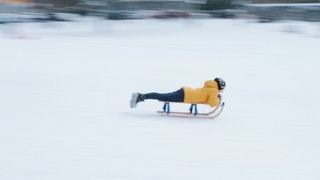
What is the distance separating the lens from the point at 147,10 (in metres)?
16.6

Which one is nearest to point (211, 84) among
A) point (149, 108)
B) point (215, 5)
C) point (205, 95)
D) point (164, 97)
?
point (205, 95)

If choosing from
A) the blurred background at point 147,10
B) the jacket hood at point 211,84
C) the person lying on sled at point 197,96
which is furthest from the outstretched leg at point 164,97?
the blurred background at point 147,10

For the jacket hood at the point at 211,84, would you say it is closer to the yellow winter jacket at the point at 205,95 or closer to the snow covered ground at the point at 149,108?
the yellow winter jacket at the point at 205,95

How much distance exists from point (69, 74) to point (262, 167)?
4845mm

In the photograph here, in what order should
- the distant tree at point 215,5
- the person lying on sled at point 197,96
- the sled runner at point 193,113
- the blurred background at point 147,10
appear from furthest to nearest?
the distant tree at point 215,5
the blurred background at point 147,10
the sled runner at point 193,113
the person lying on sled at point 197,96

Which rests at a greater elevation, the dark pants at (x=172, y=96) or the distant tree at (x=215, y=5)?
the distant tree at (x=215, y=5)

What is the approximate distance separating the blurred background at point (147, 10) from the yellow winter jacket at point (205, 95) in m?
10.2

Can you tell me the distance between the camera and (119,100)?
716 cm

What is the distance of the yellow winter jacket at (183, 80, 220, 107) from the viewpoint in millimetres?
6051

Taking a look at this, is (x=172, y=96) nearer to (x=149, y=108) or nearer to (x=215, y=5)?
(x=149, y=108)

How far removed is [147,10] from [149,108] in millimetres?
10310

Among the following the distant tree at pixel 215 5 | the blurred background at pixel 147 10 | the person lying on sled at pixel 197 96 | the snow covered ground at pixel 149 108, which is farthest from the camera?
the distant tree at pixel 215 5

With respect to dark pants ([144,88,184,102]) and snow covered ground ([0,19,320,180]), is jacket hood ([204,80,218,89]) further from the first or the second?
snow covered ground ([0,19,320,180])

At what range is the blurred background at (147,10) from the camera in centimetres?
1577
